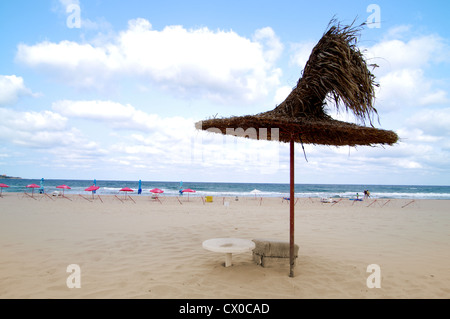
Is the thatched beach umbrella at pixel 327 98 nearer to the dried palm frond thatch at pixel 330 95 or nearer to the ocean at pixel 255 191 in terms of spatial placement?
the dried palm frond thatch at pixel 330 95

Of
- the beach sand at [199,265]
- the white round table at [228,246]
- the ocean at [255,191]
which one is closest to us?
the beach sand at [199,265]

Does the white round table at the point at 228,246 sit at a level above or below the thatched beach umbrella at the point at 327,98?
below

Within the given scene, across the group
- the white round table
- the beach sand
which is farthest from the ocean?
the white round table

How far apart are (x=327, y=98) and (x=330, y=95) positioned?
0.06 m

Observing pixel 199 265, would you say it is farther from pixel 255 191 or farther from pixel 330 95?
pixel 255 191

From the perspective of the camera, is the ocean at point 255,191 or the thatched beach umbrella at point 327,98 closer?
the thatched beach umbrella at point 327,98

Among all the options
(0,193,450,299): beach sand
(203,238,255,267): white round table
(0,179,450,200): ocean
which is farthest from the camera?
(0,179,450,200): ocean

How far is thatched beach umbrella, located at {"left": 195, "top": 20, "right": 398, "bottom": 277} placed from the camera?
394 cm

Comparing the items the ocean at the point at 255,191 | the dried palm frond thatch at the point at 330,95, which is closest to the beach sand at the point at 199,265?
the dried palm frond thatch at the point at 330,95

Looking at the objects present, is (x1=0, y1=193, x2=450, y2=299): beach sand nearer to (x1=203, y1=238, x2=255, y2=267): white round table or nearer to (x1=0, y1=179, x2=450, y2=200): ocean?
(x1=203, y1=238, x2=255, y2=267): white round table

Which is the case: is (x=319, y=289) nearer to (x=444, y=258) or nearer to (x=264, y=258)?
(x=264, y=258)

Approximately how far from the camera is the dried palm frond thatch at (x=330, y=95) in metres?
3.94

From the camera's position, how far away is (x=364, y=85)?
418 centimetres
